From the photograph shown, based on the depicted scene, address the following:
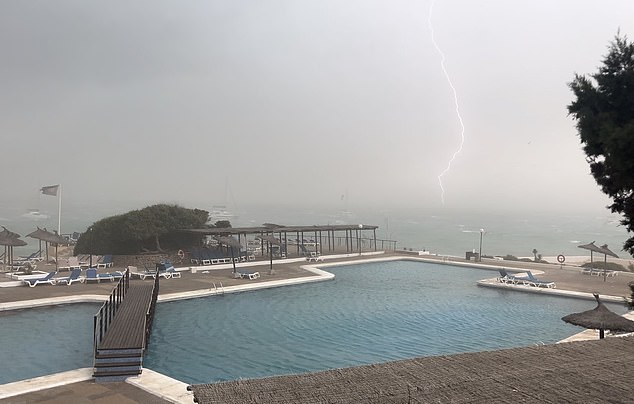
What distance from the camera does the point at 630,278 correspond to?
25.1 m

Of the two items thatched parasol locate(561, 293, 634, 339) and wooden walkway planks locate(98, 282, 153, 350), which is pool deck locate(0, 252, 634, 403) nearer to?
wooden walkway planks locate(98, 282, 153, 350)

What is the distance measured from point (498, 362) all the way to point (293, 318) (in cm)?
979

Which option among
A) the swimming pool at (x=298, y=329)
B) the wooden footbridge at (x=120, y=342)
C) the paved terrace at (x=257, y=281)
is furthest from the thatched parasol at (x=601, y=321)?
the wooden footbridge at (x=120, y=342)

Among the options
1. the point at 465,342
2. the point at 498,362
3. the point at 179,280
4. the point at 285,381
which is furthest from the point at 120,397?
the point at 179,280

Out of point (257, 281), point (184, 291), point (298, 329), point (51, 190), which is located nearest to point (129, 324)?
point (298, 329)

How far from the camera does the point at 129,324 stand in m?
11.3

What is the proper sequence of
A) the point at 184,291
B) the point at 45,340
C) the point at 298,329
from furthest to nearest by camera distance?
the point at 184,291 → the point at 298,329 → the point at 45,340

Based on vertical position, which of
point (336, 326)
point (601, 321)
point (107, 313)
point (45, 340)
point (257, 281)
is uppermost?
point (107, 313)

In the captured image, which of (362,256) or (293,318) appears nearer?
(293,318)

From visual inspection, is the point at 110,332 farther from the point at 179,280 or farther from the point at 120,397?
the point at 179,280

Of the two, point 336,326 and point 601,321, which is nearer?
point 601,321

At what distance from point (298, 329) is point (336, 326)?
1.30 metres

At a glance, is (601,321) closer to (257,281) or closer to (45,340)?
(257,281)

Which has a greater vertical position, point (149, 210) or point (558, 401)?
point (149, 210)
